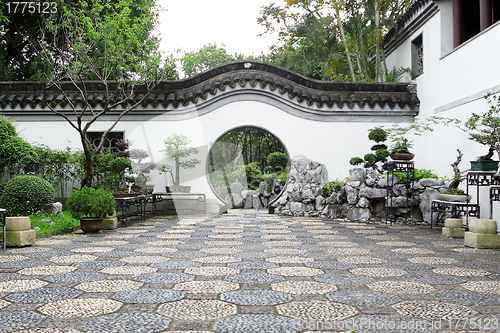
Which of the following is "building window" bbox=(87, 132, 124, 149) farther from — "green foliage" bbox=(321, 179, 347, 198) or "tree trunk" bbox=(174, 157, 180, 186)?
"green foliage" bbox=(321, 179, 347, 198)

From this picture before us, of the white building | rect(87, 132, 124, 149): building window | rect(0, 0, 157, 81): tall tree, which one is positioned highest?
rect(0, 0, 157, 81): tall tree

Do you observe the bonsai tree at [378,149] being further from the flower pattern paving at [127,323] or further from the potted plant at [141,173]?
the flower pattern paving at [127,323]

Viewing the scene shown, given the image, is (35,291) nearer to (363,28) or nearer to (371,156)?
(371,156)

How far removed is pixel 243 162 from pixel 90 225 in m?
10.1

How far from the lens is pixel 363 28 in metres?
13.2

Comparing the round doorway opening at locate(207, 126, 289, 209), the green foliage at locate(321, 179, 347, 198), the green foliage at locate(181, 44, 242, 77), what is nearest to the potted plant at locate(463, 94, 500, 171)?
the green foliage at locate(321, 179, 347, 198)

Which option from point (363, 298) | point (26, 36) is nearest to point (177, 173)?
point (26, 36)

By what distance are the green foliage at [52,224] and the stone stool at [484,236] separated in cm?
586

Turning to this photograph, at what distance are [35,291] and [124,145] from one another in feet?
19.7

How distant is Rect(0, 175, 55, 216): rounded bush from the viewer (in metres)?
7.00

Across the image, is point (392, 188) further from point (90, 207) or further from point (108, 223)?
point (90, 207)

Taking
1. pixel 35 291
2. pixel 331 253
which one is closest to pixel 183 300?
pixel 35 291

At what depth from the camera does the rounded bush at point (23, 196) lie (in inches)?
275

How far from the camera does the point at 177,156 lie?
9.99m
